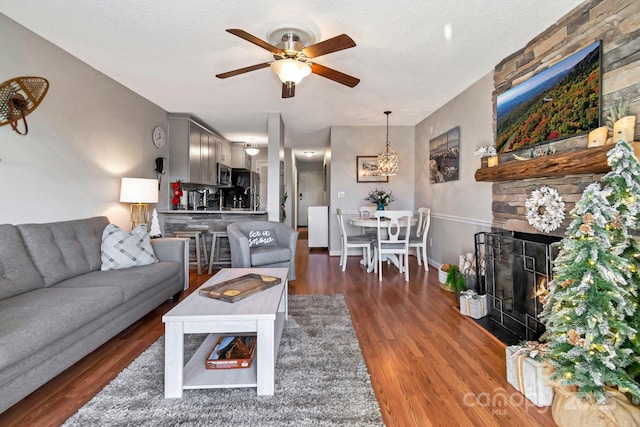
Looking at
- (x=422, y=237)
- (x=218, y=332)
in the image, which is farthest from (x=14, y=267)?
(x=422, y=237)

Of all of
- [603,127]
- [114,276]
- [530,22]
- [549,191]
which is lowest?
[114,276]

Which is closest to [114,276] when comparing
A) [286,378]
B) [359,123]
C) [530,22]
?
[286,378]

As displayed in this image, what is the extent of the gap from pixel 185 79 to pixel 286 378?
10.7ft

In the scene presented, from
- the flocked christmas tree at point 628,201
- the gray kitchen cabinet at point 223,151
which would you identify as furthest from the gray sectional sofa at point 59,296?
the gray kitchen cabinet at point 223,151

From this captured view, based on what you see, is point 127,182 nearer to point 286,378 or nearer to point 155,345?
point 155,345

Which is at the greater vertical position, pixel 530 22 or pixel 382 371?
pixel 530 22

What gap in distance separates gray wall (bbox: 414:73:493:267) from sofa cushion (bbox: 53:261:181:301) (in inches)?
130

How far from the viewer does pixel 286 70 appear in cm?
227

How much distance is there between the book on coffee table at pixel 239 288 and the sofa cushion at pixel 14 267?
1.20 metres

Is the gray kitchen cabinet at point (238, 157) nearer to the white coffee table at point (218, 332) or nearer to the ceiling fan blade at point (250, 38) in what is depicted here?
the ceiling fan blade at point (250, 38)

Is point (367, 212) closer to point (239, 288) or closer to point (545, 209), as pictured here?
point (545, 209)

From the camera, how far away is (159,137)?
4.41m

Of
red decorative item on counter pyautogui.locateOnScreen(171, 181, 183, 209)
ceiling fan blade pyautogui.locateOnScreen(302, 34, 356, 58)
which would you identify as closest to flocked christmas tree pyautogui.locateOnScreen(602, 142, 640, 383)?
ceiling fan blade pyautogui.locateOnScreen(302, 34, 356, 58)

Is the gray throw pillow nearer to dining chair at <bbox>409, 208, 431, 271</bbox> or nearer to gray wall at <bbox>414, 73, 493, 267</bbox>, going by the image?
dining chair at <bbox>409, 208, 431, 271</bbox>
